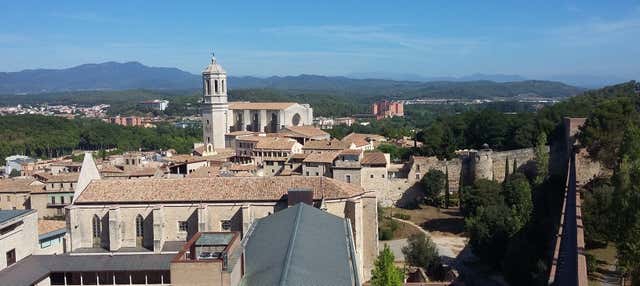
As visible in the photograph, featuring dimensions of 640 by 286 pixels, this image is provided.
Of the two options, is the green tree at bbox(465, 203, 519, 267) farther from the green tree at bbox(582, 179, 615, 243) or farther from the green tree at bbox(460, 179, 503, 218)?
the green tree at bbox(582, 179, 615, 243)

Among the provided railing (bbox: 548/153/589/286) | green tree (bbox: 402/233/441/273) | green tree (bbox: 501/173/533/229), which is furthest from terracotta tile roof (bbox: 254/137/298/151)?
railing (bbox: 548/153/589/286)

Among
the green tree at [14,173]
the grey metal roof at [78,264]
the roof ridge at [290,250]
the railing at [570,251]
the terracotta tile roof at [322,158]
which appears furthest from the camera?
the green tree at [14,173]

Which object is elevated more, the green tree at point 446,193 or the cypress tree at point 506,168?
the cypress tree at point 506,168

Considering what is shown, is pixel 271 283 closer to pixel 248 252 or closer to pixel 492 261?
pixel 248 252

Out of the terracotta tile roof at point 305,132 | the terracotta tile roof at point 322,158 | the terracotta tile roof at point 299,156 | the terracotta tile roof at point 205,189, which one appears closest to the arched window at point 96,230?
the terracotta tile roof at point 205,189

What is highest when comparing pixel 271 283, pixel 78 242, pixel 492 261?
pixel 271 283

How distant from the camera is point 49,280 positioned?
21.4m

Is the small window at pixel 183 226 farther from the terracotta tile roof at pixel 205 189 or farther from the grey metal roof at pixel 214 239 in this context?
the grey metal roof at pixel 214 239

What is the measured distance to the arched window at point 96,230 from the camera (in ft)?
89.7

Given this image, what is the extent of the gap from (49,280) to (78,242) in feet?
19.7

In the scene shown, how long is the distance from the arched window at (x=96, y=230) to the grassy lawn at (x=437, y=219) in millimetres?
22305

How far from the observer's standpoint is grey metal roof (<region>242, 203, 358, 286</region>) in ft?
53.4

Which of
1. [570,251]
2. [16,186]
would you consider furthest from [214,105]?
[570,251]

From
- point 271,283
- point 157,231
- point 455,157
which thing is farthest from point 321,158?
point 271,283
